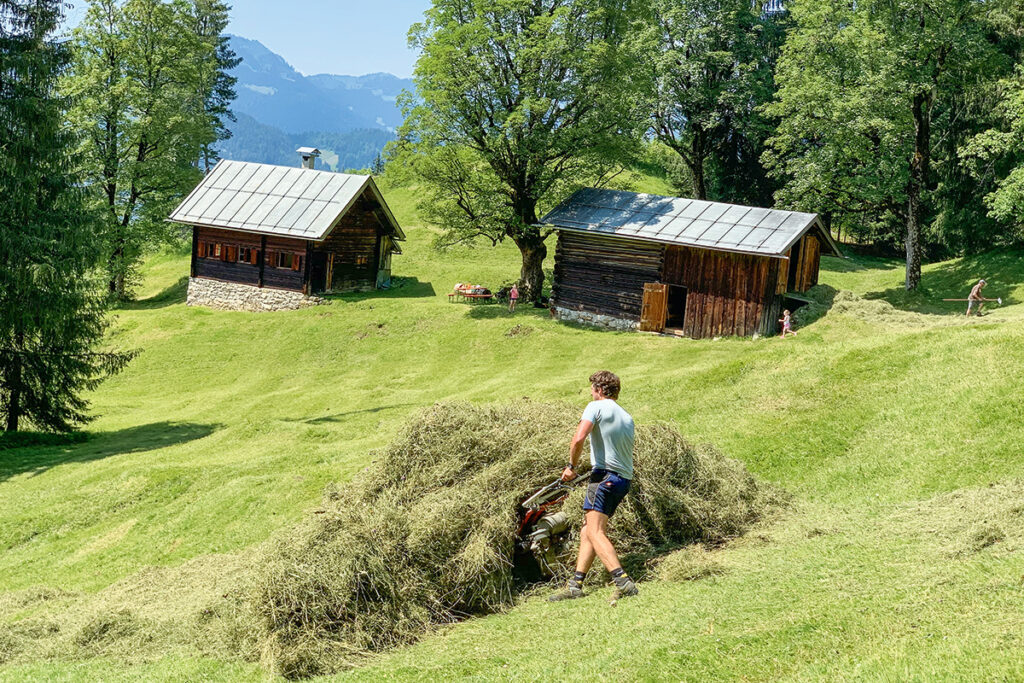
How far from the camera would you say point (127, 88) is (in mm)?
47469

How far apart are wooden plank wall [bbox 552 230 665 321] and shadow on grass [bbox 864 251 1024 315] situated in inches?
386

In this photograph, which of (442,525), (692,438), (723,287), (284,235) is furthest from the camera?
(284,235)

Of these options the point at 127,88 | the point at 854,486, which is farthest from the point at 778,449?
the point at 127,88

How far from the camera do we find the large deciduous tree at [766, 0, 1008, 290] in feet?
115

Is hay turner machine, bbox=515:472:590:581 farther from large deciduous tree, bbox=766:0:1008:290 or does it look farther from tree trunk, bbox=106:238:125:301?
tree trunk, bbox=106:238:125:301

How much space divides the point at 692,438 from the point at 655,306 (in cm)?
1903

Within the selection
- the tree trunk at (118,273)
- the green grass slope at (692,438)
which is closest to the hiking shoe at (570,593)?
the green grass slope at (692,438)

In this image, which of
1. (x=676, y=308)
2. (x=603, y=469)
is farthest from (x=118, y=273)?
(x=603, y=469)

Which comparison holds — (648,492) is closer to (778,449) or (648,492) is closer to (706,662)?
(706,662)

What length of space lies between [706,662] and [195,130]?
5110 cm

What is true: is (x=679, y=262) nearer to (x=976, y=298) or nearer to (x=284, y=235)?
(x=976, y=298)

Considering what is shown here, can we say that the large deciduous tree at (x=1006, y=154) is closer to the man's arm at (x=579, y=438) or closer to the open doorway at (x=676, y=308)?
the open doorway at (x=676, y=308)

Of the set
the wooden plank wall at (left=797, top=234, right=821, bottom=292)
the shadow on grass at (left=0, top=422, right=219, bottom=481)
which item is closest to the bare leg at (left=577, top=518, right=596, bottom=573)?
the shadow on grass at (left=0, top=422, right=219, bottom=481)

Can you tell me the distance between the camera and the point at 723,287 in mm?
33438
